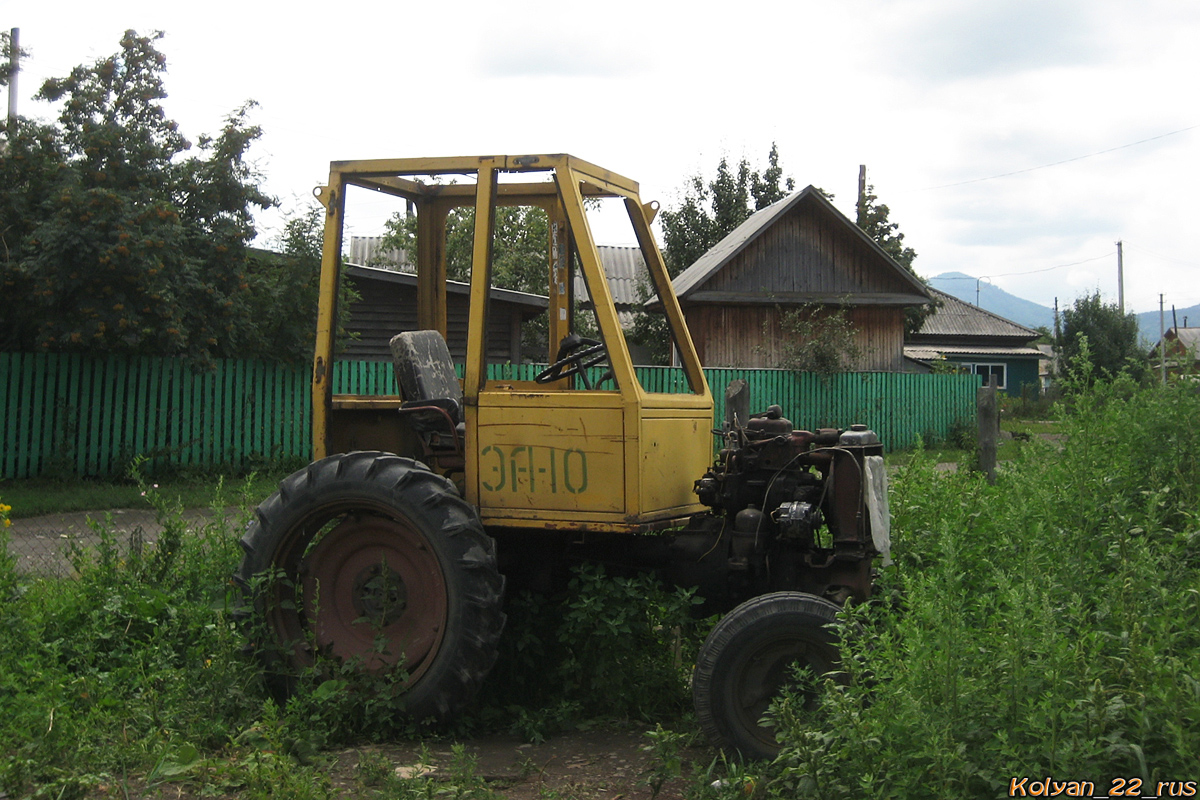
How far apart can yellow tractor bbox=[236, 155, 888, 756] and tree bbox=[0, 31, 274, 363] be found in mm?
8877

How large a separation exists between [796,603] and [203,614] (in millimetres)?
2910

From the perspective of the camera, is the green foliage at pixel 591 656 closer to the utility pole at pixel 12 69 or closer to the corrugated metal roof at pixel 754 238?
the utility pole at pixel 12 69

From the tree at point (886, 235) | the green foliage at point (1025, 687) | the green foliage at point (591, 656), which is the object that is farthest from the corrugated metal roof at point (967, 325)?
the green foliage at point (1025, 687)

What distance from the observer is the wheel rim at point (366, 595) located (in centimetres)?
462

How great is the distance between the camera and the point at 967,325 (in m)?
48.5

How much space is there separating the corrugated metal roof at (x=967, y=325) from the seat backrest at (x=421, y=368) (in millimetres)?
43863

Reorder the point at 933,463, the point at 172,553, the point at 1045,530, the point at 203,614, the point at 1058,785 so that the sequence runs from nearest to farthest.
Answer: the point at 1058,785
the point at 1045,530
the point at 203,614
the point at 172,553
the point at 933,463

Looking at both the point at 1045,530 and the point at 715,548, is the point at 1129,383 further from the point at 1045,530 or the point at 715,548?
the point at 715,548

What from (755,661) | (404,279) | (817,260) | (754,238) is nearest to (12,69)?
(404,279)

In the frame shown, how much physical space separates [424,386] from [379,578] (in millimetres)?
975

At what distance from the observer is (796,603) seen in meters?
4.13

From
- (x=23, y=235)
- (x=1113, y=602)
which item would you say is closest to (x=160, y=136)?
(x=23, y=235)

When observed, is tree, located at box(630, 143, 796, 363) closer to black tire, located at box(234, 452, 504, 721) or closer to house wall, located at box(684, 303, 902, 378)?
house wall, located at box(684, 303, 902, 378)

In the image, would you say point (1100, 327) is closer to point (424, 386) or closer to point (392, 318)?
point (392, 318)
